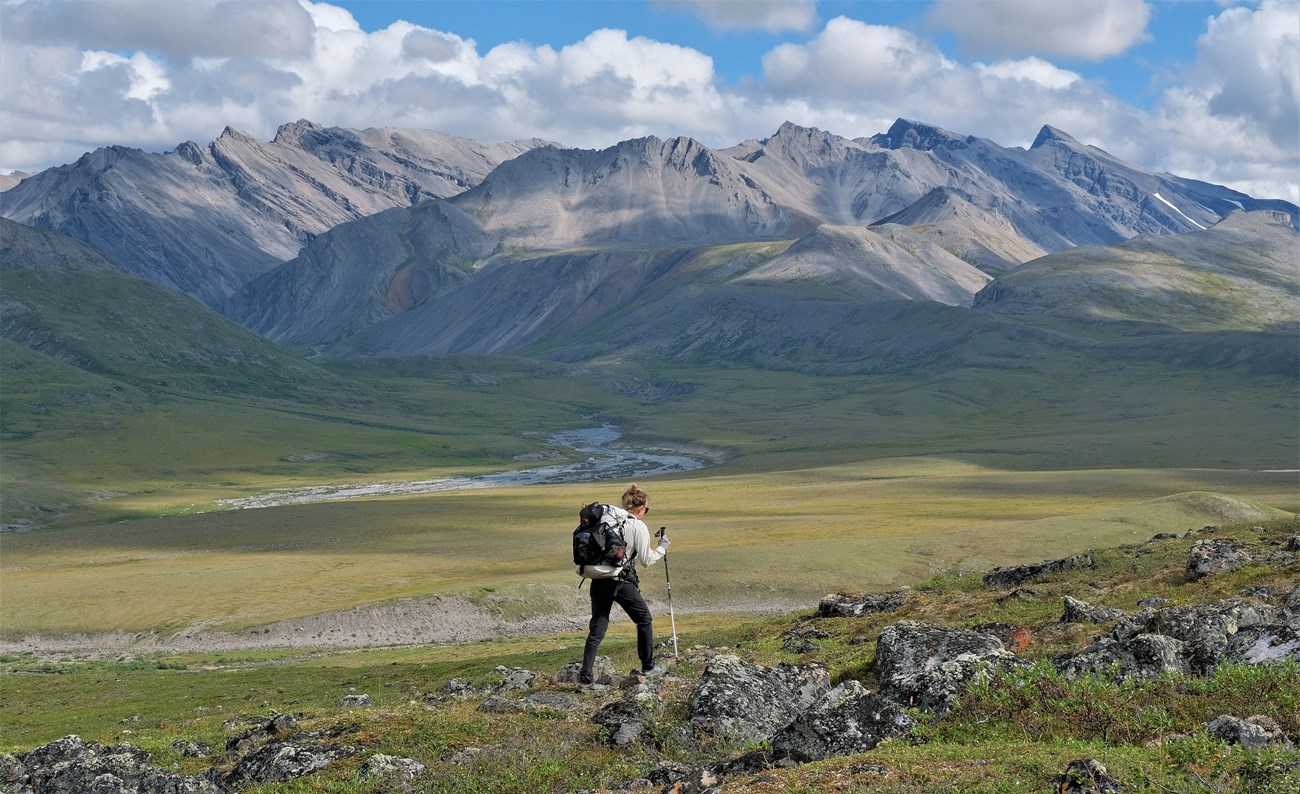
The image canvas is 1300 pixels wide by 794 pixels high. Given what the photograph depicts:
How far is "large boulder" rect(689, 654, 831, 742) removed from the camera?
57.7ft

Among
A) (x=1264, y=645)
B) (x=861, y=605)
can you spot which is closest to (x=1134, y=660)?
(x=1264, y=645)

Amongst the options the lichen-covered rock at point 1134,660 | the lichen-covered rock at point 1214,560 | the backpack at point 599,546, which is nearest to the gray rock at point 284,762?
the backpack at point 599,546

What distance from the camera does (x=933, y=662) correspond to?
18219 mm

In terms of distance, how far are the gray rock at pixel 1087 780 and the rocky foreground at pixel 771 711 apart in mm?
17

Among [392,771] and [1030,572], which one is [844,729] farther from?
[1030,572]

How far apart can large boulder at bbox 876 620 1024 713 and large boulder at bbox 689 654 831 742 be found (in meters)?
1.50

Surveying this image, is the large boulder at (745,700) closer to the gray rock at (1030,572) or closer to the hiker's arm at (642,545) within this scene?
the hiker's arm at (642,545)

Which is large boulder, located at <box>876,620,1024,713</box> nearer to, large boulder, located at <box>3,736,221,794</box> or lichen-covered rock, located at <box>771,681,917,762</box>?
lichen-covered rock, located at <box>771,681,917,762</box>

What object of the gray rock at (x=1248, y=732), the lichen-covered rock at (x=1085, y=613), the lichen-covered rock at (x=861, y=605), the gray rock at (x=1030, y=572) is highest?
the gray rock at (x=1248, y=732)

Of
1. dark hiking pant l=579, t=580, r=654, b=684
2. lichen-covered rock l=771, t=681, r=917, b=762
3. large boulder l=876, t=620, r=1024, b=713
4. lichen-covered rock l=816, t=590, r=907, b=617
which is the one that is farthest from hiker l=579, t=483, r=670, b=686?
lichen-covered rock l=816, t=590, r=907, b=617

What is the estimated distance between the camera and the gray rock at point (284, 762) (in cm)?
1731

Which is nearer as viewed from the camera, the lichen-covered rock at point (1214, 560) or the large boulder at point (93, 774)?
the large boulder at point (93, 774)

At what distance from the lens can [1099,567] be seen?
3647cm

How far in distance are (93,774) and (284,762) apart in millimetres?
3095
